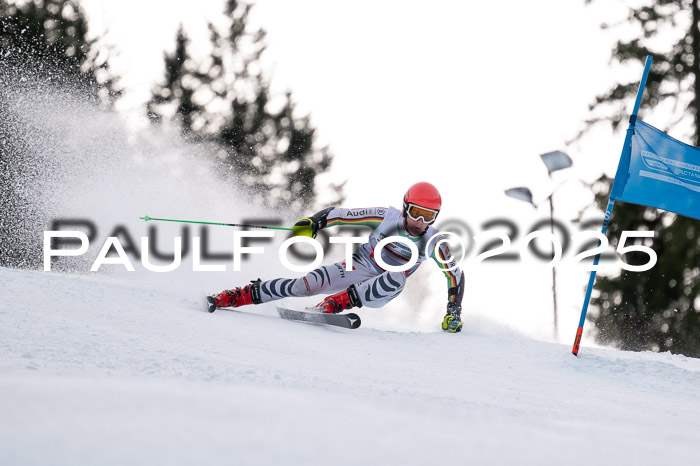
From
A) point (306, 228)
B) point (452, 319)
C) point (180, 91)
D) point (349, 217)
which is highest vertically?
point (180, 91)

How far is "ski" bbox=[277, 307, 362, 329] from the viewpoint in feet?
19.2

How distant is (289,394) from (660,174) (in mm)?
4536

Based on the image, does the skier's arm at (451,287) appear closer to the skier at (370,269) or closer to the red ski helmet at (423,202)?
the skier at (370,269)

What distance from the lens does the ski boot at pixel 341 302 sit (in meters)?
6.18

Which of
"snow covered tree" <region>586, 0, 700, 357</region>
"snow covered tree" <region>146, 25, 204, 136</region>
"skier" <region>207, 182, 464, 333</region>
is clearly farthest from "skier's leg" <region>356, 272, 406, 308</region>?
"snow covered tree" <region>146, 25, 204, 136</region>

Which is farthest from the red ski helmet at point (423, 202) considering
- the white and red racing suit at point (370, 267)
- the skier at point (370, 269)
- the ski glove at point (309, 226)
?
the ski glove at point (309, 226)

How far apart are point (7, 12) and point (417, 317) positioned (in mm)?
16339

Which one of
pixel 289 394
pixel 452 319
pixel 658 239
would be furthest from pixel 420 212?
pixel 658 239

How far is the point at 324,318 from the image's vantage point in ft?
19.8

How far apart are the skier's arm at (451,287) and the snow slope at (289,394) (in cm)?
82

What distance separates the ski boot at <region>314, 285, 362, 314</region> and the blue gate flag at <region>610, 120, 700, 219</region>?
2.40 m

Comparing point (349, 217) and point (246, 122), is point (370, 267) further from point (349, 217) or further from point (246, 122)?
point (246, 122)

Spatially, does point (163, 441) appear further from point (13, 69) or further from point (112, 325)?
point (13, 69)

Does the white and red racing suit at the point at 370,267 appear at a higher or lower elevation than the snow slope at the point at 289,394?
higher
